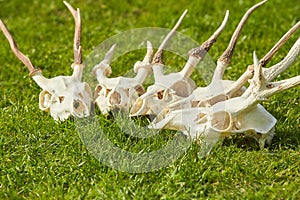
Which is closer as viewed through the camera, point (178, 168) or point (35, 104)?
point (178, 168)

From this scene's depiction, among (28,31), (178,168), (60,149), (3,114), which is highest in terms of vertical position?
(178,168)

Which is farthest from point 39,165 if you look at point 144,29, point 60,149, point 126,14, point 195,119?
point 126,14

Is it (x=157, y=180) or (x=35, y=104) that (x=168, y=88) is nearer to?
(x=157, y=180)

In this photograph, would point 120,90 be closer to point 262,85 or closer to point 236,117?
point 236,117

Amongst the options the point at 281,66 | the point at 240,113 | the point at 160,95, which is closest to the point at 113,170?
the point at 160,95

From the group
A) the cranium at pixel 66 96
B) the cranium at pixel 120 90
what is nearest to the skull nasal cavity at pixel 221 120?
the cranium at pixel 120 90

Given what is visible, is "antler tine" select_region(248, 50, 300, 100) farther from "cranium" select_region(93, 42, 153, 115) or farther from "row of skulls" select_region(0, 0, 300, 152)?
"cranium" select_region(93, 42, 153, 115)
